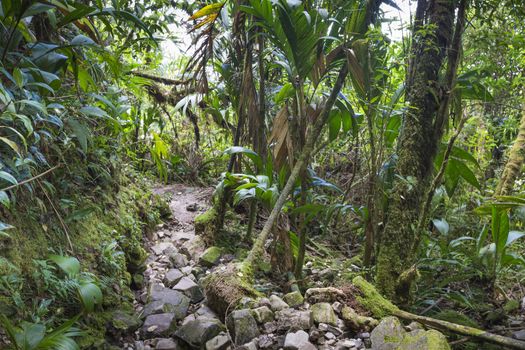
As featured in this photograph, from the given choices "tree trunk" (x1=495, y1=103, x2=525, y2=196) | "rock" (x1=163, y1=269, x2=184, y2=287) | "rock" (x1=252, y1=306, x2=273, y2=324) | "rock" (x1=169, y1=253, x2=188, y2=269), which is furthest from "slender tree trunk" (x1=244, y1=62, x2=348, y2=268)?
"tree trunk" (x1=495, y1=103, x2=525, y2=196)

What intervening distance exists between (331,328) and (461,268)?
4.33 ft

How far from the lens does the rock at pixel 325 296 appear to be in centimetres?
240

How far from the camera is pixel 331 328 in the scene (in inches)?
84.9

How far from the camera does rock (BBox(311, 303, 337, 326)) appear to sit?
2201 mm

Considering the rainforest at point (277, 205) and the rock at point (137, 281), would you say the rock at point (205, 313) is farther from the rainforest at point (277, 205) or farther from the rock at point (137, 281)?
the rock at point (137, 281)

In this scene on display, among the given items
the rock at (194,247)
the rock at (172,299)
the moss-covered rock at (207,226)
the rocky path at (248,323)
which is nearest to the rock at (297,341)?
the rocky path at (248,323)

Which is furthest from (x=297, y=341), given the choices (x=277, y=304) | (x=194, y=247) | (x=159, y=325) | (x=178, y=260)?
(x=194, y=247)

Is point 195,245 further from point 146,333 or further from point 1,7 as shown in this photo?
point 1,7

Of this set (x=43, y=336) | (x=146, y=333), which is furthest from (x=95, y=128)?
(x=43, y=336)

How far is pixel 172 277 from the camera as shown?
3.04 m

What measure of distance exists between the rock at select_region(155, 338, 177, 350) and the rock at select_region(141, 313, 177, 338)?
0.33 ft

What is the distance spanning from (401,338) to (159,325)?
4.40 ft

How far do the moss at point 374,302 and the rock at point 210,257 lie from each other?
4.82 ft

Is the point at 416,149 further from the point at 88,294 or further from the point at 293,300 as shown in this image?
the point at 88,294
